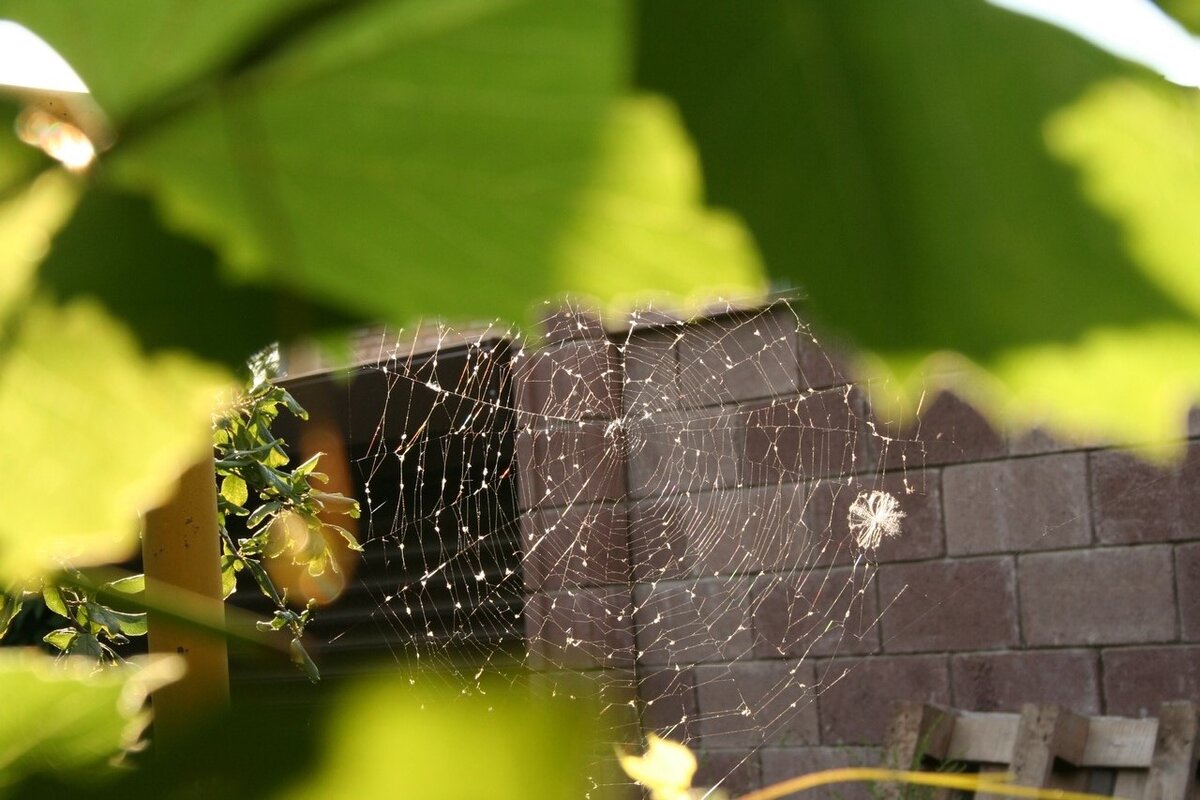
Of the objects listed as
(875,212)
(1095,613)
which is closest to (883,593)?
(1095,613)

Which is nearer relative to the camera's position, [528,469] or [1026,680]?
[1026,680]

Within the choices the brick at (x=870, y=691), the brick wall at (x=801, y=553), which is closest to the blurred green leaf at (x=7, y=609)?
the brick wall at (x=801, y=553)

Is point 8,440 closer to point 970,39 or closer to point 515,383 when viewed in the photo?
point 970,39

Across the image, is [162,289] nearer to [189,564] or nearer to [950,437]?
[189,564]

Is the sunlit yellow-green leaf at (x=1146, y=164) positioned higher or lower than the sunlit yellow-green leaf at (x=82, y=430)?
higher

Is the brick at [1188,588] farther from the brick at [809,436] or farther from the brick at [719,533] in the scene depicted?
the brick at [719,533]

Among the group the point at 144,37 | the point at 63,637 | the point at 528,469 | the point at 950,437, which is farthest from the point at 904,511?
the point at 144,37

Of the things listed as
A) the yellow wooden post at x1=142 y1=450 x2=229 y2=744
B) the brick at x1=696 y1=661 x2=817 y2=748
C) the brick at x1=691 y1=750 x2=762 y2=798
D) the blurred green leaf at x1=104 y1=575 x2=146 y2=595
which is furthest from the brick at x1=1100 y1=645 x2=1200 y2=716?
the yellow wooden post at x1=142 y1=450 x2=229 y2=744
